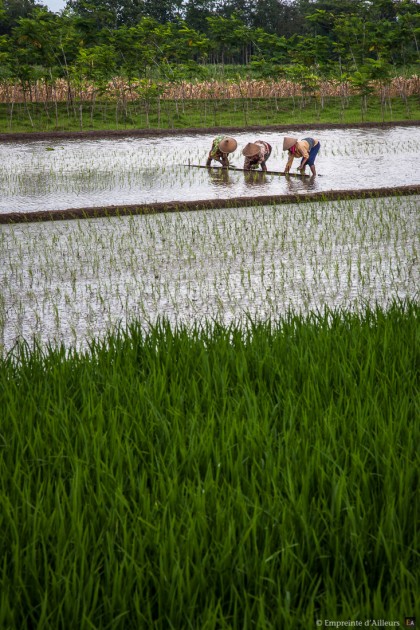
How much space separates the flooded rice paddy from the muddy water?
1582mm

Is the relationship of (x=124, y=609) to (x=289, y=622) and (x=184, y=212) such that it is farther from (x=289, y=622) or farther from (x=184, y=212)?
(x=184, y=212)

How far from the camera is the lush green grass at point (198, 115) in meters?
21.5

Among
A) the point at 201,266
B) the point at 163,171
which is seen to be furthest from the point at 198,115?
the point at 201,266

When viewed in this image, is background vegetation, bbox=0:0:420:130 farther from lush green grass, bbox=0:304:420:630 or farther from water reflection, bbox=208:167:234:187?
lush green grass, bbox=0:304:420:630

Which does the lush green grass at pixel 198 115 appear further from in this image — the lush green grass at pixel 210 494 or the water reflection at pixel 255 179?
the lush green grass at pixel 210 494

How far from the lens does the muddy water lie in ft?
35.4

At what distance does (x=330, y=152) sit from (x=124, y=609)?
14.4 metres

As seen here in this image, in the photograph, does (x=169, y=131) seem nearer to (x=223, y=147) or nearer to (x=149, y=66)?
(x=223, y=147)

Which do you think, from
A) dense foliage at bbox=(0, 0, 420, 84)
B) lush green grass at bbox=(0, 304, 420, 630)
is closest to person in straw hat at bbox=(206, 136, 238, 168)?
dense foliage at bbox=(0, 0, 420, 84)

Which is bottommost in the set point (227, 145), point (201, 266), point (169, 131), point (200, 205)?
point (201, 266)

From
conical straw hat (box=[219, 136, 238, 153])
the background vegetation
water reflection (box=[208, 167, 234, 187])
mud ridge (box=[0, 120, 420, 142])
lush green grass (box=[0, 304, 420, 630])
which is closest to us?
lush green grass (box=[0, 304, 420, 630])

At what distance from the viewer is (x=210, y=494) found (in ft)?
6.78

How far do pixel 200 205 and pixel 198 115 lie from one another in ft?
47.6

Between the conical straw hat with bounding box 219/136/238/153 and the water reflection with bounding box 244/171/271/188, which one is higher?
the conical straw hat with bounding box 219/136/238/153
